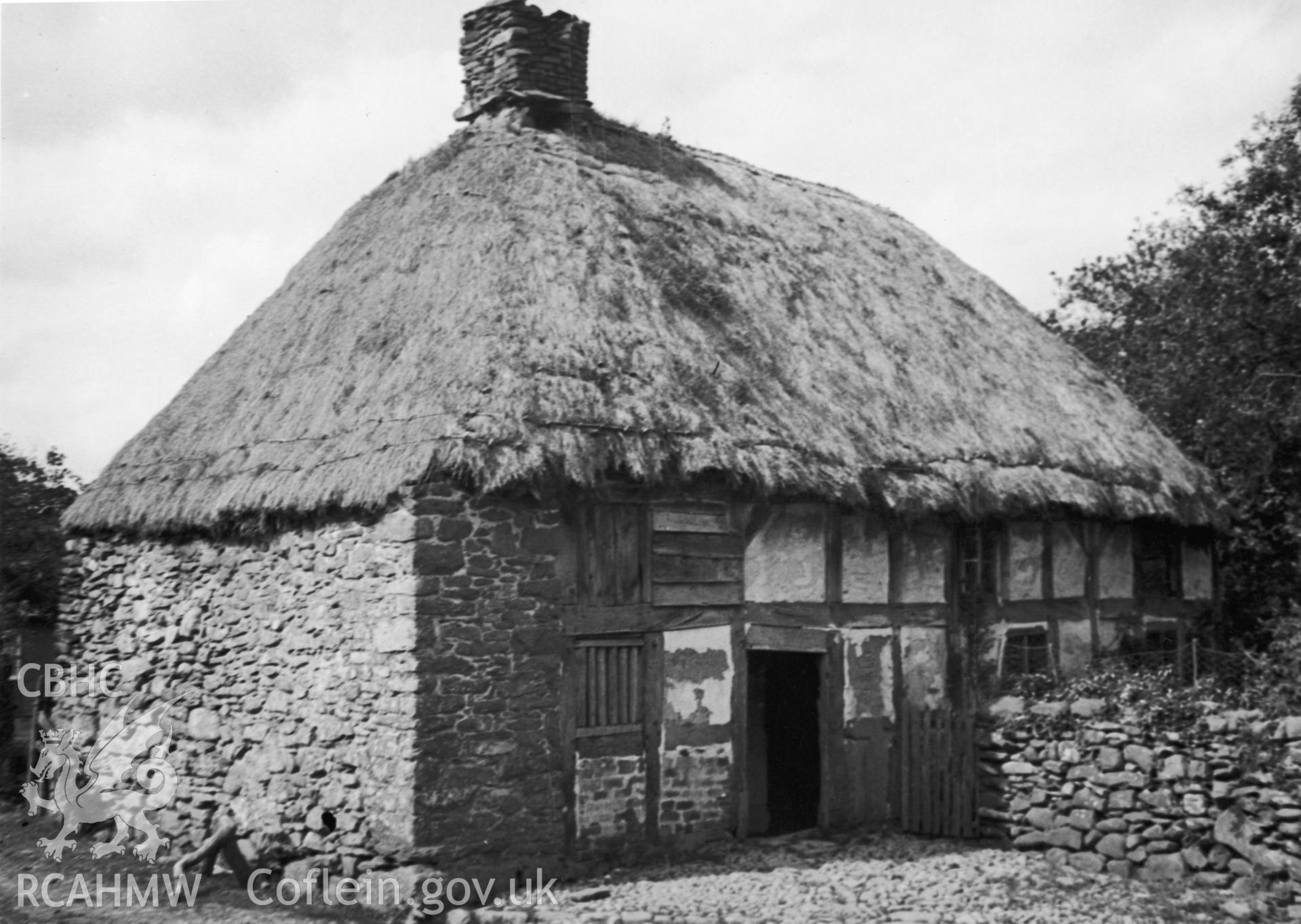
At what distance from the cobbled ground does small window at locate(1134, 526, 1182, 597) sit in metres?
5.55

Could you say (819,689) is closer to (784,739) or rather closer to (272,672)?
(784,739)

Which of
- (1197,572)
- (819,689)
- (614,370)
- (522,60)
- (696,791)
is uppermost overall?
(522,60)

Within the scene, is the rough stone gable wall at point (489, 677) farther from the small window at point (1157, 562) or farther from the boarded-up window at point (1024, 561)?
the small window at point (1157, 562)

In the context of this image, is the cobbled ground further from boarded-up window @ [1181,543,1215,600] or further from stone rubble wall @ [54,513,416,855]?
boarded-up window @ [1181,543,1215,600]

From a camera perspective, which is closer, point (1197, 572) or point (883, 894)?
point (883, 894)

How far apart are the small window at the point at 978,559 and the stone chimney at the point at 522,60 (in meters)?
6.28

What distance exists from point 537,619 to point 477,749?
109 centimetres

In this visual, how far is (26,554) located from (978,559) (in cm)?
1102

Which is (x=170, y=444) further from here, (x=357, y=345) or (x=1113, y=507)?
(x=1113, y=507)

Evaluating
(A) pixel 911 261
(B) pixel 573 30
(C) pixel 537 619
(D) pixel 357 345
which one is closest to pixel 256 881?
(C) pixel 537 619

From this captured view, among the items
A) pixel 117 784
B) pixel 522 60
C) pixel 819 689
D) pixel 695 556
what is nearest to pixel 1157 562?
pixel 819 689

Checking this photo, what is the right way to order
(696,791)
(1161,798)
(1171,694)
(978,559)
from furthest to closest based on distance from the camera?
(978,559) < (696,791) < (1171,694) < (1161,798)

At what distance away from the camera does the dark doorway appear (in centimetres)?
1374

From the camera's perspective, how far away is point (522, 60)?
15.1 m
